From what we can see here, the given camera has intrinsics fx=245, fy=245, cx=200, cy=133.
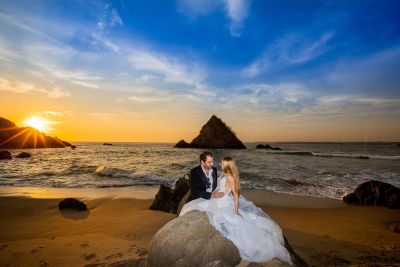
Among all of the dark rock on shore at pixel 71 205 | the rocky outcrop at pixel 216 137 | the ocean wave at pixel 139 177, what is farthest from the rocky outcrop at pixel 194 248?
the rocky outcrop at pixel 216 137

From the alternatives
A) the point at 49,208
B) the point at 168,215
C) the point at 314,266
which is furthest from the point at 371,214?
the point at 49,208

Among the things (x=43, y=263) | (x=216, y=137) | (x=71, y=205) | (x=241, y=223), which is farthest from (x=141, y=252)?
(x=216, y=137)

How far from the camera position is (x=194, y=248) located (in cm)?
471

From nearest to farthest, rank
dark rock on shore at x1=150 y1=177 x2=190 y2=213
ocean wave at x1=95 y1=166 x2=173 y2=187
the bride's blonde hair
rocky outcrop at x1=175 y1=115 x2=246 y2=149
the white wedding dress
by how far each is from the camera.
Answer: the white wedding dress
the bride's blonde hair
dark rock on shore at x1=150 y1=177 x2=190 y2=213
ocean wave at x1=95 y1=166 x2=173 y2=187
rocky outcrop at x1=175 y1=115 x2=246 y2=149

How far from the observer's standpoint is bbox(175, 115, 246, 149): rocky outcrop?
84125 millimetres

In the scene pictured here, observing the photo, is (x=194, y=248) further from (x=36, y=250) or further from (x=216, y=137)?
(x=216, y=137)

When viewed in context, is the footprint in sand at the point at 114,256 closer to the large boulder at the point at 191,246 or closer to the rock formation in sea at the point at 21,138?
the large boulder at the point at 191,246

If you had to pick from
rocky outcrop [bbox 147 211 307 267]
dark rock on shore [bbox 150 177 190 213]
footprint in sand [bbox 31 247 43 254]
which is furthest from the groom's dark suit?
dark rock on shore [bbox 150 177 190 213]

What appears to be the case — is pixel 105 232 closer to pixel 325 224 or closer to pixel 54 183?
pixel 325 224

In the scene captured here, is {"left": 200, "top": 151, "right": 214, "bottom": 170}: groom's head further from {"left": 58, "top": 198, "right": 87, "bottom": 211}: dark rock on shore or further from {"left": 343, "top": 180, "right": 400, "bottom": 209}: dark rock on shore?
{"left": 343, "top": 180, "right": 400, "bottom": 209}: dark rock on shore

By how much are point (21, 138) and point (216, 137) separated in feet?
206

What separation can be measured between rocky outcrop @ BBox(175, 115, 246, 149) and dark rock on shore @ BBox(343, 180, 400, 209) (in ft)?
232

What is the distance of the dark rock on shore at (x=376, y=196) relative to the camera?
11789 mm

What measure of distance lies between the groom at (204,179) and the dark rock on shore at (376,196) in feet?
34.1
